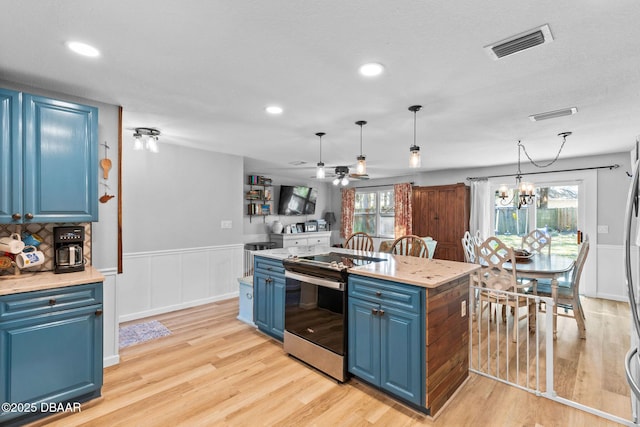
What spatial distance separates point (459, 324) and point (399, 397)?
722 millimetres

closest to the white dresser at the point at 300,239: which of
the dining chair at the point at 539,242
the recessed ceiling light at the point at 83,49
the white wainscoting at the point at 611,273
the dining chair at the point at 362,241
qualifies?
the dining chair at the point at 362,241

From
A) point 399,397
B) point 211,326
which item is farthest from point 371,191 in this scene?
point 399,397

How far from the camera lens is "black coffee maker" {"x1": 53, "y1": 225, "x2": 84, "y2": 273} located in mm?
2361

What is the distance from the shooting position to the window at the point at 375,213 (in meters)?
7.83

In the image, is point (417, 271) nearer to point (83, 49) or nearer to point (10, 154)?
point (83, 49)

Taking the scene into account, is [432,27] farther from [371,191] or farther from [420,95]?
[371,191]

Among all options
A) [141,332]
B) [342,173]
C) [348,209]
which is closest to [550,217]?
[342,173]

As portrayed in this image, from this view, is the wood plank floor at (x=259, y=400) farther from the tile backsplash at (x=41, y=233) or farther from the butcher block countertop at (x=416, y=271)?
the tile backsplash at (x=41, y=233)

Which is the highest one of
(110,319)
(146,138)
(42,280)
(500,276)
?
(146,138)

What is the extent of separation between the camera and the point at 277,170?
6684mm

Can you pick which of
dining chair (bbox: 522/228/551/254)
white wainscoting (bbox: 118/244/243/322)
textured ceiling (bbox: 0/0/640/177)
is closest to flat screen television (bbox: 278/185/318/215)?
white wainscoting (bbox: 118/244/243/322)

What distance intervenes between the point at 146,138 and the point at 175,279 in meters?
1.98

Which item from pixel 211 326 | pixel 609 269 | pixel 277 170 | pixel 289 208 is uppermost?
pixel 277 170

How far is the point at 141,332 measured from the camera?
139 inches
